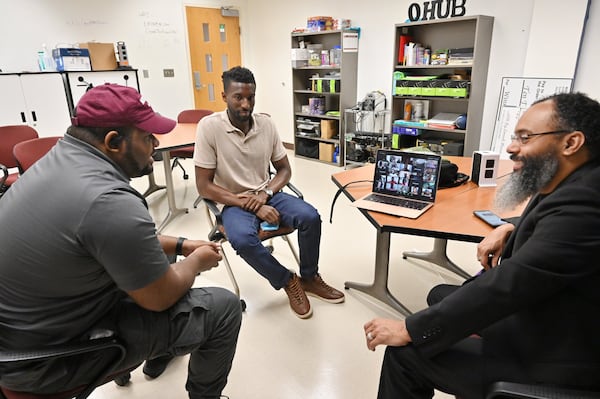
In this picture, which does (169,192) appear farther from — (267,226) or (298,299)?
(298,299)

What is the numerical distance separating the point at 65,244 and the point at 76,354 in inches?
13.2

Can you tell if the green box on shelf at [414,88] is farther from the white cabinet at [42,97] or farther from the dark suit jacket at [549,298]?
the white cabinet at [42,97]

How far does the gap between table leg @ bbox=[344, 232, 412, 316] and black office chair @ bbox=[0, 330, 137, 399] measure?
1437 mm

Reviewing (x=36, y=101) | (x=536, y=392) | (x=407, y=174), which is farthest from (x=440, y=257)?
(x=36, y=101)

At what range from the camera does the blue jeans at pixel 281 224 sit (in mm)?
2102

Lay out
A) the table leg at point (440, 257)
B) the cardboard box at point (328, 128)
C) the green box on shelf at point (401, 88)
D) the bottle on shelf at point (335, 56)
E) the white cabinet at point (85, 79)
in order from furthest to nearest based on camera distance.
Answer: the cardboard box at point (328, 128), the bottle on shelf at point (335, 56), the white cabinet at point (85, 79), the green box on shelf at point (401, 88), the table leg at point (440, 257)

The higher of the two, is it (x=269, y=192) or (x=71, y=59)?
(x=71, y=59)

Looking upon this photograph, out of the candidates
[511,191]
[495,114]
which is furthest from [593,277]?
[495,114]

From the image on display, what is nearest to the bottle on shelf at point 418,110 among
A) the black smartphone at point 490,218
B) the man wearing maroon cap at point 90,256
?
the black smartphone at point 490,218

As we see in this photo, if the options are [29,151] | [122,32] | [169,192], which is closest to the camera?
[29,151]

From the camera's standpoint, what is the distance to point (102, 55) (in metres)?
5.19

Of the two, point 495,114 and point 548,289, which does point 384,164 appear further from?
point 495,114

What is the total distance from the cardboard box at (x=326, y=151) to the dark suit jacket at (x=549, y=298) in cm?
461

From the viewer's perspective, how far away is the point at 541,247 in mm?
A: 976
